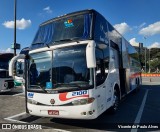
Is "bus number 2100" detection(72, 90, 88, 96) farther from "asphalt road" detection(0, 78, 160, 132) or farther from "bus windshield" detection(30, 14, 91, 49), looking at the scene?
"bus windshield" detection(30, 14, 91, 49)

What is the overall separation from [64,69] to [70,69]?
0.18m

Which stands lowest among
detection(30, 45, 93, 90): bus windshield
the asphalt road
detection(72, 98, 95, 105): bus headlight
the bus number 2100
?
the asphalt road

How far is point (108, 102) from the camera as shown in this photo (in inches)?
343

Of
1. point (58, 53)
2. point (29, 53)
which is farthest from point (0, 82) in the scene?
point (58, 53)

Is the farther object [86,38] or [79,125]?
[79,125]

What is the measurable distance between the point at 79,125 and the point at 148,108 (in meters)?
4.28

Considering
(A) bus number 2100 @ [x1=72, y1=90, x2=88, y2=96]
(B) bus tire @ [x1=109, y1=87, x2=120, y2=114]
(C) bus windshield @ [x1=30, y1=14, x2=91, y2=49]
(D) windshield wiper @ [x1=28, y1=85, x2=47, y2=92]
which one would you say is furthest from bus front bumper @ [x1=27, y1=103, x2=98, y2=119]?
(B) bus tire @ [x1=109, y1=87, x2=120, y2=114]

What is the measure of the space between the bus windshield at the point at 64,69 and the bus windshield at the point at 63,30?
0.43 metres

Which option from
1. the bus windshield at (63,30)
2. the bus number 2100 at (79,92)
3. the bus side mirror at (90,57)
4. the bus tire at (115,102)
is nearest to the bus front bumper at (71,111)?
the bus number 2100 at (79,92)

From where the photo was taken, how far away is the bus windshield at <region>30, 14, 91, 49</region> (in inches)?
308

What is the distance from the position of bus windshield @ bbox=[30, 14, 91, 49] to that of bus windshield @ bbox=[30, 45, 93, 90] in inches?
17.1

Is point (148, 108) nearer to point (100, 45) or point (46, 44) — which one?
point (100, 45)

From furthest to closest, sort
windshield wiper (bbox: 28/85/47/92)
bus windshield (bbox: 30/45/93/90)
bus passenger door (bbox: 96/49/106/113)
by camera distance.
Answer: windshield wiper (bbox: 28/85/47/92)
bus passenger door (bbox: 96/49/106/113)
bus windshield (bbox: 30/45/93/90)

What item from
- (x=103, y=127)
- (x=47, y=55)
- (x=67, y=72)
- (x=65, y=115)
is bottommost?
(x=103, y=127)
